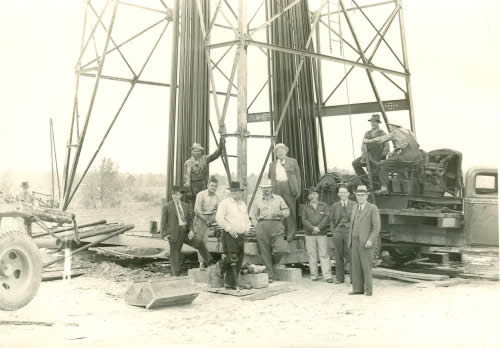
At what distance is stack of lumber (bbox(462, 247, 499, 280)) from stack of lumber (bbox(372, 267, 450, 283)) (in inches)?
29.1

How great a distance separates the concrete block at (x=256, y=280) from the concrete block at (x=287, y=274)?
2.51 feet

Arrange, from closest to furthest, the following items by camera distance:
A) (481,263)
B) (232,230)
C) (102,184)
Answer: (232,230) < (481,263) < (102,184)

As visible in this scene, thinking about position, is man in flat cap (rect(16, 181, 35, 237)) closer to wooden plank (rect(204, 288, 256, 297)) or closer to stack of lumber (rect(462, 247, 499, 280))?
wooden plank (rect(204, 288, 256, 297))

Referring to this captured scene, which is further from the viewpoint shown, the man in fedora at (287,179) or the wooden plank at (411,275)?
the man in fedora at (287,179)

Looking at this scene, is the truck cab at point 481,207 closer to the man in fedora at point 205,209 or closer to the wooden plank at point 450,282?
the wooden plank at point 450,282

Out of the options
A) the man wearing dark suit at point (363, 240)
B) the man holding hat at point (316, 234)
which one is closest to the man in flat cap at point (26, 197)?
the man holding hat at point (316, 234)

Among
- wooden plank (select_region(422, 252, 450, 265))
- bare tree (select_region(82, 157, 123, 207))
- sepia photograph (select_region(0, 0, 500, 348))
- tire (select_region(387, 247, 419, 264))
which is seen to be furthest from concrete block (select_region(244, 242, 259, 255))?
bare tree (select_region(82, 157, 123, 207))

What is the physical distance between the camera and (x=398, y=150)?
10547 millimetres

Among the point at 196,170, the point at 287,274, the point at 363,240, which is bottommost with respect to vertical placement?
the point at 287,274

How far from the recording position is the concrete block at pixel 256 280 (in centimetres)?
898

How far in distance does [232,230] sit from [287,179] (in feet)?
6.60

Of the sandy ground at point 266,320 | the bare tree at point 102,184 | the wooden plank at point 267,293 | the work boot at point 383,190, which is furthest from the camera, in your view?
the bare tree at point 102,184

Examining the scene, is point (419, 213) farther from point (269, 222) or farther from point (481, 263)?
point (481, 263)

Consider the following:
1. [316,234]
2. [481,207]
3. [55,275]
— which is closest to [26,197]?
[55,275]
